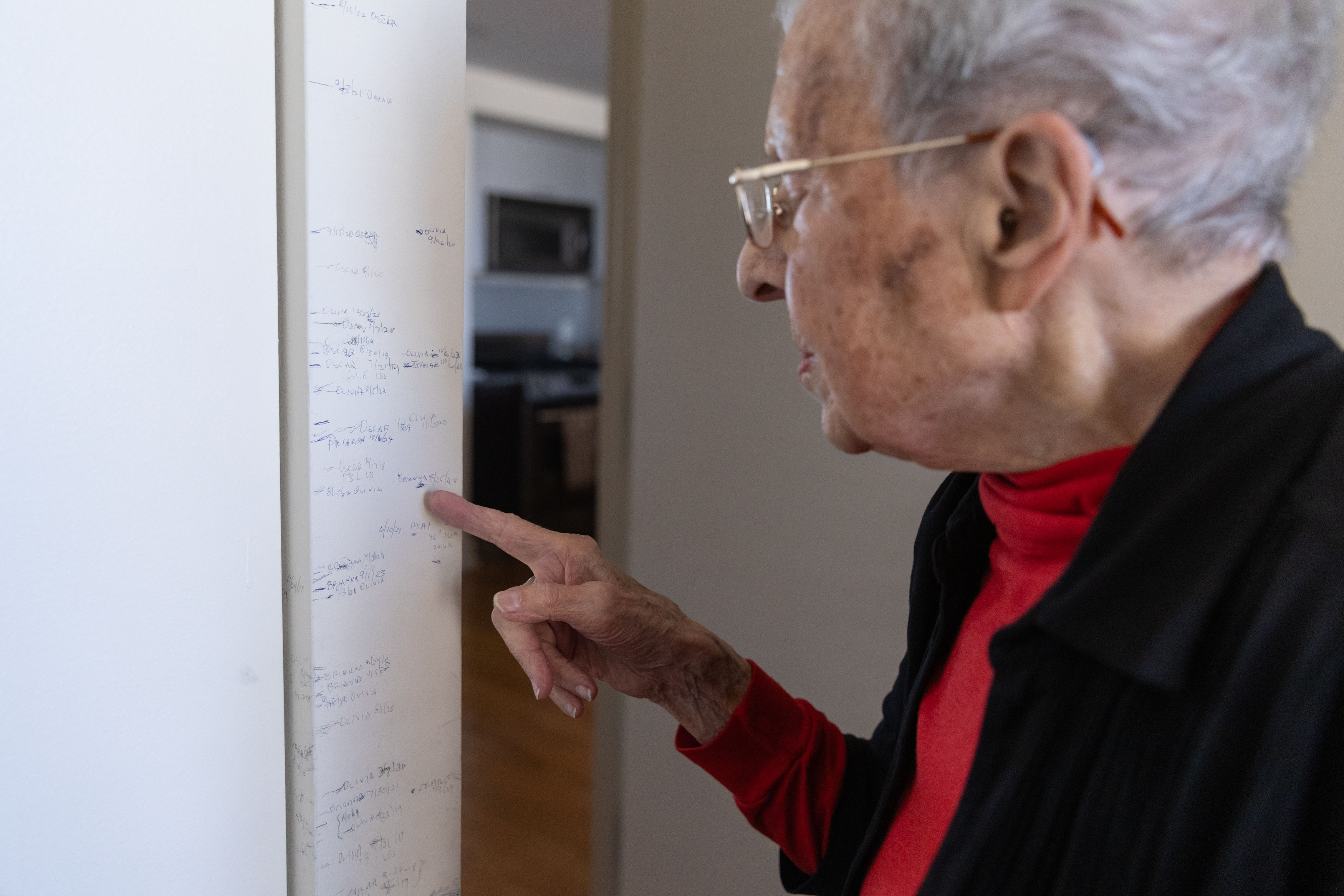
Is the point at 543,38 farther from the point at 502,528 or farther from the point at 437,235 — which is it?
the point at 502,528

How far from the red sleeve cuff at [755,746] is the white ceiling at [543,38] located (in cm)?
342

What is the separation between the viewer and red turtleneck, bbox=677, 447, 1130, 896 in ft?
2.20

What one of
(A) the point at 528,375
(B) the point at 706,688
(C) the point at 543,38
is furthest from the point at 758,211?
(C) the point at 543,38

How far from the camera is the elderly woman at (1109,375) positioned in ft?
1.78

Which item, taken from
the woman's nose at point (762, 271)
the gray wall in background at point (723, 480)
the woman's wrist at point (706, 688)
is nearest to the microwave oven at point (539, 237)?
the gray wall in background at point (723, 480)

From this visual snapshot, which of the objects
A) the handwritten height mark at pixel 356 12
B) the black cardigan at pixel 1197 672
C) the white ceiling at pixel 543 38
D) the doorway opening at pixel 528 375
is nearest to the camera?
the black cardigan at pixel 1197 672

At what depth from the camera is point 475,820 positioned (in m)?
2.54

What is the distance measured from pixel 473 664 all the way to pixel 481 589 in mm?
803

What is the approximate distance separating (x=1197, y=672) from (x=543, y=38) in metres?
4.68

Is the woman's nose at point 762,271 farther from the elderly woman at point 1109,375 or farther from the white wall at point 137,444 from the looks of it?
the white wall at point 137,444

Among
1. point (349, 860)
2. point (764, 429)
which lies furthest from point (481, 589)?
point (349, 860)

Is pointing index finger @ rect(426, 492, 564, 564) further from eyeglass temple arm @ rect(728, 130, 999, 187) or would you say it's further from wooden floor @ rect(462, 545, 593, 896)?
wooden floor @ rect(462, 545, 593, 896)

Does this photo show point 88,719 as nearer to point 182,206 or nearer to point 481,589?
point 182,206

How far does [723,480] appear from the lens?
1742 mm
